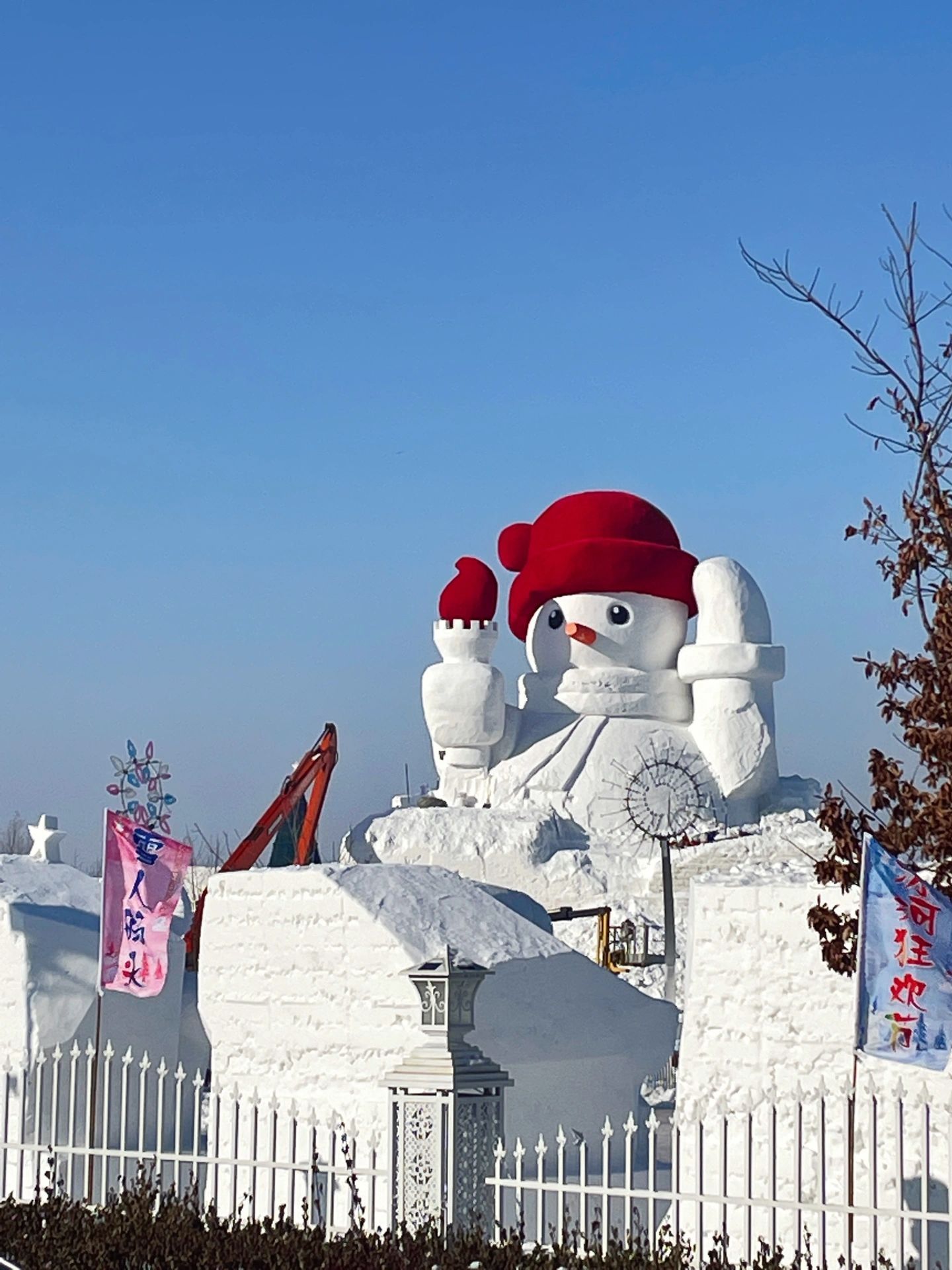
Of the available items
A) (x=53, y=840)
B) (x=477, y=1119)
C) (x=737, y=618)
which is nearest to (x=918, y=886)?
(x=477, y=1119)

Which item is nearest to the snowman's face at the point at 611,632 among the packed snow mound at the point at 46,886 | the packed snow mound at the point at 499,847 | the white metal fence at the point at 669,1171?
the packed snow mound at the point at 499,847

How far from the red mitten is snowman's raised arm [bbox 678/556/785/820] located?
3.58 metres

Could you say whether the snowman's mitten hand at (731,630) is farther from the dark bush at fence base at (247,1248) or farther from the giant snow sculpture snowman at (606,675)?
→ the dark bush at fence base at (247,1248)

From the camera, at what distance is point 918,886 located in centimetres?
632

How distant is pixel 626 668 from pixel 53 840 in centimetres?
1525

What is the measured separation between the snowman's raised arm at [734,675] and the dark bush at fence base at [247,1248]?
2230 cm

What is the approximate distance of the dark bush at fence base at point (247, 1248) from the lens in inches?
238

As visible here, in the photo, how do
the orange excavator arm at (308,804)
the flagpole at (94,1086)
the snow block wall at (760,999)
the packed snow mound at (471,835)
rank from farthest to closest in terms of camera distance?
the packed snow mound at (471,835)
the orange excavator arm at (308,804)
the flagpole at (94,1086)
the snow block wall at (760,999)

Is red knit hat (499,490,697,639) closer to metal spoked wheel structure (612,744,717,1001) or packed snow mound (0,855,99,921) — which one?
metal spoked wheel structure (612,744,717,1001)

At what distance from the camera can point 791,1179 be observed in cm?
748

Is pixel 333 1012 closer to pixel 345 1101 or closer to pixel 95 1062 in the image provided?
pixel 345 1101

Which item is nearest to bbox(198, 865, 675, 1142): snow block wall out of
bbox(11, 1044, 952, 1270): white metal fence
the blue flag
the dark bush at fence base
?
bbox(11, 1044, 952, 1270): white metal fence

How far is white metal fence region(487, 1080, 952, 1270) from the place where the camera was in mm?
6254

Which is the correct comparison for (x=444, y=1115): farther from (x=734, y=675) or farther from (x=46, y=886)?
(x=734, y=675)
